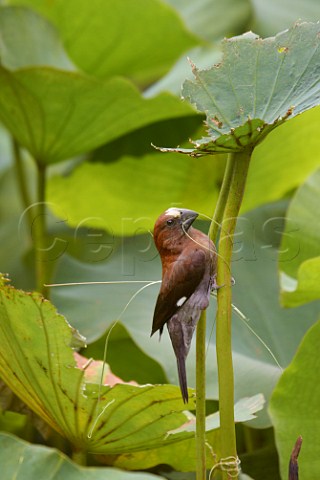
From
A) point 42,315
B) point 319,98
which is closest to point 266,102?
point 319,98

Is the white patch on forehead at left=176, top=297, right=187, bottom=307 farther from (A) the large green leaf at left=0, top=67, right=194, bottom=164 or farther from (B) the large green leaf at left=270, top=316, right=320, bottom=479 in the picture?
(A) the large green leaf at left=0, top=67, right=194, bottom=164

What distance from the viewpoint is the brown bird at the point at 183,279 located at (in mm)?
460

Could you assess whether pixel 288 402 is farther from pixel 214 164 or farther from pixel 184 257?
pixel 214 164

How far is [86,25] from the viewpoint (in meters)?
1.35

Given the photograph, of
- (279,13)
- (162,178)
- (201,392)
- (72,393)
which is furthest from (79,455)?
Answer: (279,13)

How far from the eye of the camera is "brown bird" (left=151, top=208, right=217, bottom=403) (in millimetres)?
460

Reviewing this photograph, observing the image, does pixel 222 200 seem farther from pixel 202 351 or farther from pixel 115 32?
pixel 115 32

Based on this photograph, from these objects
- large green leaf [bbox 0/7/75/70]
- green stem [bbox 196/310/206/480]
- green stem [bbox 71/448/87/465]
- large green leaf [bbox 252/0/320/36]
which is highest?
green stem [bbox 196/310/206/480]

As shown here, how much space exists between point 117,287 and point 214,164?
0.73ft

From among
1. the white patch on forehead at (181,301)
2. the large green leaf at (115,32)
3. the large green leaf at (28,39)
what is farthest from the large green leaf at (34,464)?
the large green leaf at (115,32)

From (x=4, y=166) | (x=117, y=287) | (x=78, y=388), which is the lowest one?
(x=4, y=166)

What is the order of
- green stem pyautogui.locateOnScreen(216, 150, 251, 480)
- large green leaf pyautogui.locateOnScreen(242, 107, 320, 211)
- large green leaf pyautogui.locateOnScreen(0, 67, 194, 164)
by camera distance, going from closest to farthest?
green stem pyautogui.locateOnScreen(216, 150, 251, 480) → large green leaf pyautogui.locateOnScreen(0, 67, 194, 164) → large green leaf pyautogui.locateOnScreen(242, 107, 320, 211)

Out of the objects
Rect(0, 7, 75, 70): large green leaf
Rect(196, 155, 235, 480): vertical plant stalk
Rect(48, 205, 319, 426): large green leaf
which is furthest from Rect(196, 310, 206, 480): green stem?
Rect(0, 7, 75, 70): large green leaf

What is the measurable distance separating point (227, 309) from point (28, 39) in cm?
87
